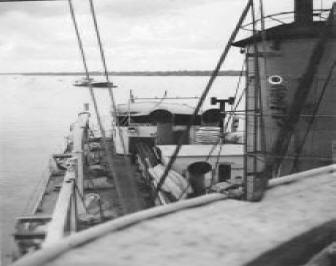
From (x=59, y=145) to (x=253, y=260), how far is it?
38.5 m

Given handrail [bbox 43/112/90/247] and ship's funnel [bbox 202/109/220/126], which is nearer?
handrail [bbox 43/112/90/247]

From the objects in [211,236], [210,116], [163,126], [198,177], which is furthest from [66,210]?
[210,116]

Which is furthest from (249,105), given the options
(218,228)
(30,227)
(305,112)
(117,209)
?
(218,228)

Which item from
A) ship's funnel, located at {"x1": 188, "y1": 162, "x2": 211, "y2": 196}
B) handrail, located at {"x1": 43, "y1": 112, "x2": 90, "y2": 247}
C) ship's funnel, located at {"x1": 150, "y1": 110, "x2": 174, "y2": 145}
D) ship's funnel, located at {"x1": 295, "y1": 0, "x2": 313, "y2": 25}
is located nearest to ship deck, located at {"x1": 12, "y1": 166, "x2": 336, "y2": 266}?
handrail, located at {"x1": 43, "y1": 112, "x2": 90, "y2": 247}

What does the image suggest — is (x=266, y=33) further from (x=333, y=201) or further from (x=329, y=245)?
(x=329, y=245)

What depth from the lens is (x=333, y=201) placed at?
4910mm

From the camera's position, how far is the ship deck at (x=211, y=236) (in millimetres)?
3404

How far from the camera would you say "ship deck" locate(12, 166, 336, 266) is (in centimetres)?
340

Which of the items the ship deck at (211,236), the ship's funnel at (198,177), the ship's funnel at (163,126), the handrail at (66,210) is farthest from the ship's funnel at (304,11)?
the ship's funnel at (163,126)

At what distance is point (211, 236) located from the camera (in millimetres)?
3832

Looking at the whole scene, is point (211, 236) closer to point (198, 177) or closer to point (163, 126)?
point (198, 177)

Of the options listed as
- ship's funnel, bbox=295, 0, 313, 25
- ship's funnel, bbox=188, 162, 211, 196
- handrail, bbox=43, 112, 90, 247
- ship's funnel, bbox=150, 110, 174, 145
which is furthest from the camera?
ship's funnel, bbox=150, 110, 174, 145

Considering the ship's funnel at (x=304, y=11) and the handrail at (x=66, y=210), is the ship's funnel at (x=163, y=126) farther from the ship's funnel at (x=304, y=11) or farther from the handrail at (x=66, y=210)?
the ship's funnel at (x=304, y=11)

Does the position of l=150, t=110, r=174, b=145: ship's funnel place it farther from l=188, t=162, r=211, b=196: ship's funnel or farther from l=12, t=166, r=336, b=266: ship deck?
l=12, t=166, r=336, b=266: ship deck
